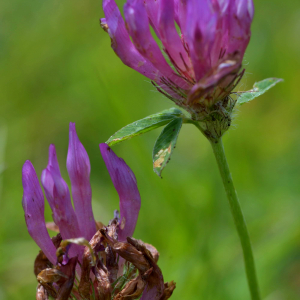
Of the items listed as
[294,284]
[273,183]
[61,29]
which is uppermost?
[61,29]

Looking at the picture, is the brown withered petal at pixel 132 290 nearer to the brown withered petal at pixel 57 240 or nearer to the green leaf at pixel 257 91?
the brown withered petal at pixel 57 240

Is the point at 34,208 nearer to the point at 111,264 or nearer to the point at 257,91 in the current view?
the point at 111,264

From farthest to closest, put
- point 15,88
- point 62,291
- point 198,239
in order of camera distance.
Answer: point 15,88
point 198,239
point 62,291

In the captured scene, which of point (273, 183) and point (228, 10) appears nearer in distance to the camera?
point (228, 10)

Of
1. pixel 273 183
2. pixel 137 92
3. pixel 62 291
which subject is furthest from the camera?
pixel 137 92

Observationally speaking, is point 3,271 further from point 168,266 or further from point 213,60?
point 213,60

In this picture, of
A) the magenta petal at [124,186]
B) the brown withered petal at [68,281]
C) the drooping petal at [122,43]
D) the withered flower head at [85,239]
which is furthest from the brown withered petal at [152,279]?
the drooping petal at [122,43]

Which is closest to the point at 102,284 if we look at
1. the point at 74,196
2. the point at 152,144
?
the point at 74,196

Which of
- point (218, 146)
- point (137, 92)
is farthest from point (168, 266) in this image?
point (137, 92)
